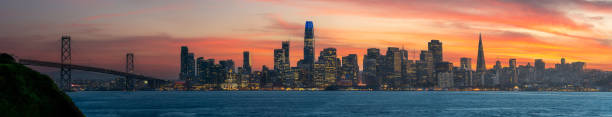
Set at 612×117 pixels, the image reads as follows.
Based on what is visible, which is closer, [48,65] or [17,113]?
[17,113]

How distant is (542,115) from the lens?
9812 centimetres

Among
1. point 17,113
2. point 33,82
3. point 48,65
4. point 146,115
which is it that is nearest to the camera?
point 17,113

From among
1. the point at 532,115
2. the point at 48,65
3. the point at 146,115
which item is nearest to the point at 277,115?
the point at 146,115

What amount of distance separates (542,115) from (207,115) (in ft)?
171

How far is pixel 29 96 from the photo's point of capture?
20531 mm

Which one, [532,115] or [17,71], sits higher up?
[17,71]

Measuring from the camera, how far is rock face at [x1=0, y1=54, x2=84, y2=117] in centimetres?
2005

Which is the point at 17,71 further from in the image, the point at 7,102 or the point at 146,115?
the point at 146,115

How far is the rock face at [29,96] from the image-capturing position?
20047 mm

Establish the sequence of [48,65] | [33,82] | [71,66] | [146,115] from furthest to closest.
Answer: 1. [71,66]
2. [48,65]
3. [146,115]
4. [33,82]

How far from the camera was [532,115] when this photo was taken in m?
98.4

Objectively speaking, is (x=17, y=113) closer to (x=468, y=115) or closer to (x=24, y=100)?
(x=24, y=100)

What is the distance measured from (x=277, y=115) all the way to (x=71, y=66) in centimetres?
11759

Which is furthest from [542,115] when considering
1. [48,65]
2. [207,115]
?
[48,65]
